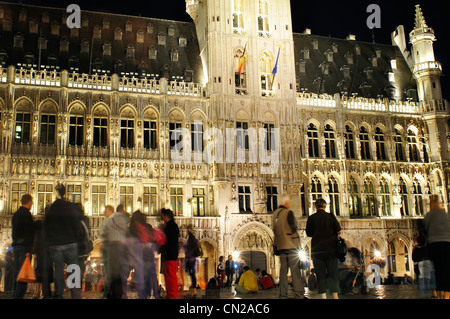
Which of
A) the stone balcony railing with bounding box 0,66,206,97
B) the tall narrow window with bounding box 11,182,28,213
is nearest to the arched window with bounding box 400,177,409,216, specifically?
the stone balcony railing with bounding box 0,66,206,97

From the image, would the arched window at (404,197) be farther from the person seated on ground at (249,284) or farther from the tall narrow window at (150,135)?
the person seated on ground at (249,284)

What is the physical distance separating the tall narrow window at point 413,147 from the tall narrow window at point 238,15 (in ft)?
48.0

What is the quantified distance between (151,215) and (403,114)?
19745 millimetres

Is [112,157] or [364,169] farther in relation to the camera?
[364,169]

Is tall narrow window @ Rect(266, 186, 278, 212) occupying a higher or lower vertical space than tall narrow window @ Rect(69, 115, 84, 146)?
lower

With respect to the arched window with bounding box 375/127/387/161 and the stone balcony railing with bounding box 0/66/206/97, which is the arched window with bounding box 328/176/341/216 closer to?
the arched window with bounding box 375/127/387/161

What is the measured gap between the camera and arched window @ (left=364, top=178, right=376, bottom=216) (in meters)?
34.2

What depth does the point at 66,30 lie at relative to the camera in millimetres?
33469

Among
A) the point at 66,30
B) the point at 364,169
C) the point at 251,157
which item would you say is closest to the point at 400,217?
the point at 364,169

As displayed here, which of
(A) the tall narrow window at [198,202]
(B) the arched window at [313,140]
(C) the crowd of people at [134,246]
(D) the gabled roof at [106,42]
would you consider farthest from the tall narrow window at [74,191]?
(C) the crowd of people at [134,246]

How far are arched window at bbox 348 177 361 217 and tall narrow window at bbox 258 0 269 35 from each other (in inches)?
461

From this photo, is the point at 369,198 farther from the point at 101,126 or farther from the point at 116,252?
the point at 116,252
